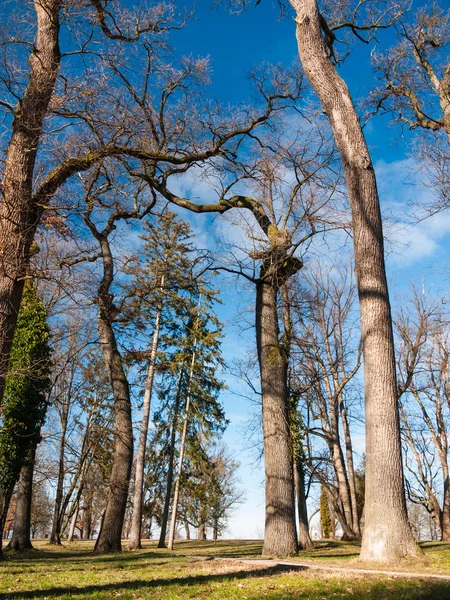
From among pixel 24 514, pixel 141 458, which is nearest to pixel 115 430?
pixel 24 514

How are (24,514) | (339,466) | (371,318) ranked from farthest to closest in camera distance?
(339,466)
(24,514)
(371,318)

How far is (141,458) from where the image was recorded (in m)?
20.2

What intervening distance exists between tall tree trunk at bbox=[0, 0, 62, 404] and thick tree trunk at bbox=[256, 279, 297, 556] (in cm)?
633

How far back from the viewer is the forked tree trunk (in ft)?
21.8

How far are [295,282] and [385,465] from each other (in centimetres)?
867

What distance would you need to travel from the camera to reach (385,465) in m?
6.91

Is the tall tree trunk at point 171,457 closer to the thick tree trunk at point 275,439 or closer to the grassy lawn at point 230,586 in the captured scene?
the thick tree trunk at point 275,439

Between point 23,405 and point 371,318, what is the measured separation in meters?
11.3

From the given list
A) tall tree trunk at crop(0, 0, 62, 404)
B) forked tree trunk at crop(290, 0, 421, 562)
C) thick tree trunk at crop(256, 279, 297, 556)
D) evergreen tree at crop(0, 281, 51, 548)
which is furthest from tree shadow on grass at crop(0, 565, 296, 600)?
evergreen tree at crop(0, 281, 51, 548)

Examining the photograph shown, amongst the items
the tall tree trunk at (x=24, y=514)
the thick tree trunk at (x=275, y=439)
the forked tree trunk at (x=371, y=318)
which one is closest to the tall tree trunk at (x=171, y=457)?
the tall tree trunk at (x=24, y=514)

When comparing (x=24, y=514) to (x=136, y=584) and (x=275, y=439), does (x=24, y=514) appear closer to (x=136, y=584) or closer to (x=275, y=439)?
(x=275, y=439)

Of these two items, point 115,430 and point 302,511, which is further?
point 302,511

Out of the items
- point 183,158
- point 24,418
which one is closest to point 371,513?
point 183,158

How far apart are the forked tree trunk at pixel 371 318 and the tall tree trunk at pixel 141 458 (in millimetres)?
11077
